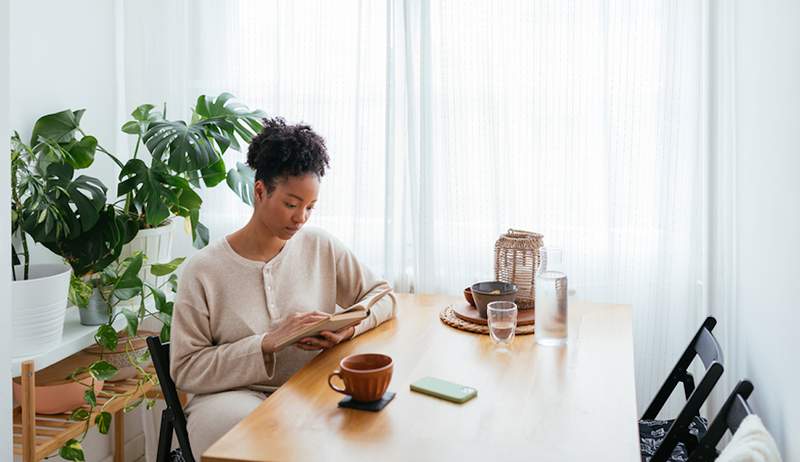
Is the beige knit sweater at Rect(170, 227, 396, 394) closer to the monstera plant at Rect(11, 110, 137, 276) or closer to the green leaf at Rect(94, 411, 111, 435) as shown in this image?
the monstera plant at Rect(11, 110, 137, 276)

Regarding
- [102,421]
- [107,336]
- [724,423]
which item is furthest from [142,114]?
[724,423]

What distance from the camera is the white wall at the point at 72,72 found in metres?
2.54

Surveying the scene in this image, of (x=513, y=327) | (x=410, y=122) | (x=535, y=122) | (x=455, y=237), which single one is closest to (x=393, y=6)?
(x=410, y=122)

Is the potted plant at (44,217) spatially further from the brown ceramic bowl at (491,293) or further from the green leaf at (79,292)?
the brown ceramic bowl at (491,293)

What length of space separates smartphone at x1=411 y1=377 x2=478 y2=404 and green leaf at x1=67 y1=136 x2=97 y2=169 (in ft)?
4.37

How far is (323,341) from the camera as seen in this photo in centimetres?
197

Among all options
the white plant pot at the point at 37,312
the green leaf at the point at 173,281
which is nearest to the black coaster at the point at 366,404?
the white plant pot at the point at 37,312

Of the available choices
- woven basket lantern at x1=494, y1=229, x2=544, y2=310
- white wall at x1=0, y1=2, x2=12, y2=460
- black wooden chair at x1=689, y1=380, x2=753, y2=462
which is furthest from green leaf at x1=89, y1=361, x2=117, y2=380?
black wooden chair at x1=689, y1=380, x2=753, y2=462

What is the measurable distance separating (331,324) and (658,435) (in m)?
0.96

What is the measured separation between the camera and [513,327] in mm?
1964

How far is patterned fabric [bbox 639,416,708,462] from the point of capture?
6.59 ft

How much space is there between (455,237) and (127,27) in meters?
1.50

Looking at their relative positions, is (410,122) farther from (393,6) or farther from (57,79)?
(57,79)

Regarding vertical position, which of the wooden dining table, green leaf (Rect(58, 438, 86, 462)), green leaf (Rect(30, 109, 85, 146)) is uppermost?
green leaf (Rect(30, 109, 85, 146))
